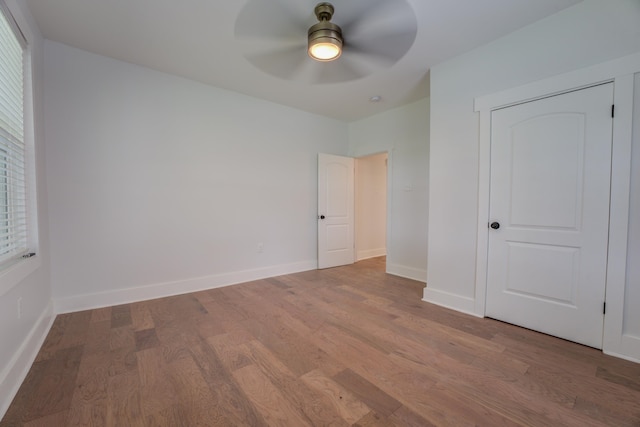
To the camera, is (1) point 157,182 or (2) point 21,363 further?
(1) point 157,182

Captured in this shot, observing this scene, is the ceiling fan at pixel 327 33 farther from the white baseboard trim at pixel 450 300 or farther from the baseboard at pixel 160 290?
the baseboard at pixel 160 290

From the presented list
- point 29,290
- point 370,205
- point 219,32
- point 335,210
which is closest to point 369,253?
point 370,205

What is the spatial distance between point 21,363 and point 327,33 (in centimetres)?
297

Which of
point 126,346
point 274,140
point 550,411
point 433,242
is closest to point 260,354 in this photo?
point 126,346

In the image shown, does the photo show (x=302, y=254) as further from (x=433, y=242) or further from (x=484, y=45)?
(x=484, y=45)

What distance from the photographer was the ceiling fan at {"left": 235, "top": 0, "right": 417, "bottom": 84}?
187 centimetres

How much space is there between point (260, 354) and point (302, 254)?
2475mm

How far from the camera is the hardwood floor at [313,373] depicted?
1359 mm

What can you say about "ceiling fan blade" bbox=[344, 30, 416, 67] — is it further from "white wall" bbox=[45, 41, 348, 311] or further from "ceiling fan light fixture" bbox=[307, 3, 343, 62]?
"white wall" bbox=[45, 41, 348, 311]

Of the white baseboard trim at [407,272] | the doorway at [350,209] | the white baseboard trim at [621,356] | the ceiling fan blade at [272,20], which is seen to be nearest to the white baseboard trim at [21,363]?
the ceiling fan blade at [272,20]

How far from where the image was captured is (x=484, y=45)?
8.16 feet

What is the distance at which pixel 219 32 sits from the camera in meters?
2.33

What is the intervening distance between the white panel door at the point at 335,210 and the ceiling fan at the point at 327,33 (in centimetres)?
202

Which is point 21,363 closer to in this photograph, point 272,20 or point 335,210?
point 272,20
